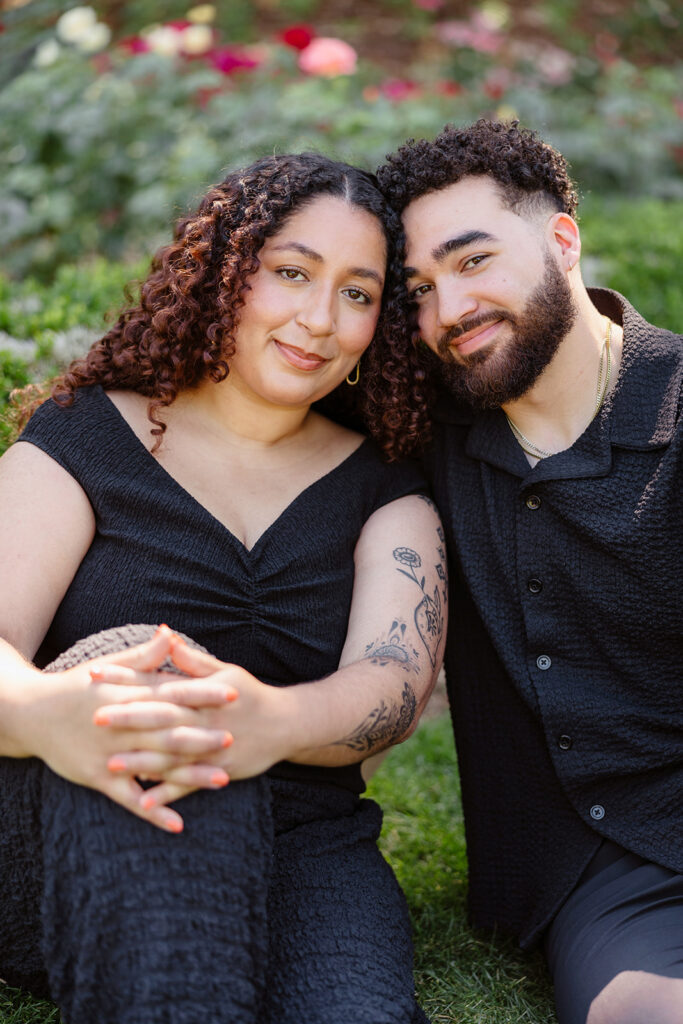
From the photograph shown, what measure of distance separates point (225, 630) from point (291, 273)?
0.89 meters

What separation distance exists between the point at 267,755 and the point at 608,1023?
0.94 meters

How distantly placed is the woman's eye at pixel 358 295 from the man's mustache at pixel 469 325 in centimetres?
21

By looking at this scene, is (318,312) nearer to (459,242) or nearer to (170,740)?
(459,242)

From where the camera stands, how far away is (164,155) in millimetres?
5871

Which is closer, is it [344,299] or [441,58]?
[344,299]

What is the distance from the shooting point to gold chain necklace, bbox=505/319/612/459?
2.71 meters

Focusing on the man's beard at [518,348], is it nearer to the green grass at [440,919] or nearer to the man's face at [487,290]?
the man's face at [487,290]

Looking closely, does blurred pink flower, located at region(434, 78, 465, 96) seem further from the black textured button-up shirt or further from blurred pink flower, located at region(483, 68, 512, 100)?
the black textured button-up shirt

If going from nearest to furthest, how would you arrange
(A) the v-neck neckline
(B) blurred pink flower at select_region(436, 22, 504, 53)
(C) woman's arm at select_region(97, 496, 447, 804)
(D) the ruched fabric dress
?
(D) the ruched fabric dress → (C) woman's arm at select_region(97, 496, 447, 804) → (A) the v-neck neckline → (B) blurred pink flower at select_region(436, 22, 504, 53)

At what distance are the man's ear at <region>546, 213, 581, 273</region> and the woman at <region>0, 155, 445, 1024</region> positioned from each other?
1.46ft

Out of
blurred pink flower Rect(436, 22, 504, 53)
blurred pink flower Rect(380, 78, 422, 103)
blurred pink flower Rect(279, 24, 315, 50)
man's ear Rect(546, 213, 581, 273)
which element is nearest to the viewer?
man's ear Rect(546, 213, 581, 273)

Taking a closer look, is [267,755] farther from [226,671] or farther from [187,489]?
[187,489]

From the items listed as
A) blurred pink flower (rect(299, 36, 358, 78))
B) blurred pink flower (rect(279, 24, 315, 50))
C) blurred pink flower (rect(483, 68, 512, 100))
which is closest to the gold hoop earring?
blurred pink flower (rect(299, 36, 358, 78))

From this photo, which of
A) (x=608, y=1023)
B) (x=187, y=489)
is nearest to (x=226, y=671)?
(x=187, y=489)
